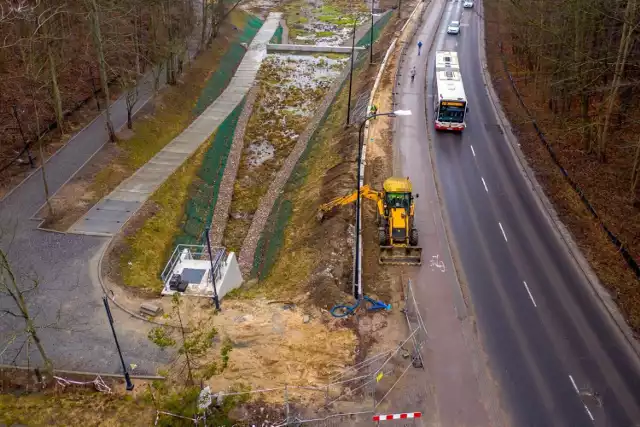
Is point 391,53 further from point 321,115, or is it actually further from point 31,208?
point 31,208

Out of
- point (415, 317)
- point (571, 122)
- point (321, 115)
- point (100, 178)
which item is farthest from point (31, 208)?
point (571, 122)

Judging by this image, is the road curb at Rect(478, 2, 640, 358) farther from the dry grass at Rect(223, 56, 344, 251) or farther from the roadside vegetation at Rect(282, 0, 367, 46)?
the roadside vegetation at Rect(282, 0, 367, 46)

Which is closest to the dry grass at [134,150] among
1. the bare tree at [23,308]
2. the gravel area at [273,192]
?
the bare tree at [23,308]

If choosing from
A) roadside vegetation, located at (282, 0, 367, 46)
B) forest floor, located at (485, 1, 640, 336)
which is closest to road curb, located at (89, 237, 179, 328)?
forest floor, located at (485, 1, 640, 336)

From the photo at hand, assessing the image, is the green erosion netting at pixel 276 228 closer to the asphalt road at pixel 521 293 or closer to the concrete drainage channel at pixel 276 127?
the concrete drainage channel at pixel 276 127

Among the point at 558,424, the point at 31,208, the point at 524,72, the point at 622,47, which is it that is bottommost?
the point at 558,424

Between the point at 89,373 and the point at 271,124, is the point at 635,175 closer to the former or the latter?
the point at 271,124
